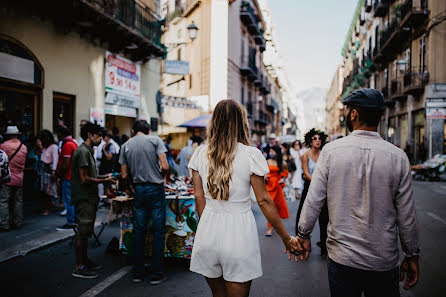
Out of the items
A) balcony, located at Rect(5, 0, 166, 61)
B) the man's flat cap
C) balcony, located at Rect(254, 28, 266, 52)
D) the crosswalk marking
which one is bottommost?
the crosswalk marking

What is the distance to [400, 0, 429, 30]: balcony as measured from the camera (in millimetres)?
22091

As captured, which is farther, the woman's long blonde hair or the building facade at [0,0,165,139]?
the building facade at [0,0,165,139]

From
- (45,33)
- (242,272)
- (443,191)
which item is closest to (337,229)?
(242,272)

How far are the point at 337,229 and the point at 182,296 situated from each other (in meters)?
2.47

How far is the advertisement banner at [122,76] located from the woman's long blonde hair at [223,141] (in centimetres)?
1117

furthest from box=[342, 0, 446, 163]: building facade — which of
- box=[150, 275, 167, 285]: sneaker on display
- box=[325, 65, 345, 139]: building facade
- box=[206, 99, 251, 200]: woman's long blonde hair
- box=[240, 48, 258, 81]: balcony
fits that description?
box=[325, 65, 345, 139]: building facade

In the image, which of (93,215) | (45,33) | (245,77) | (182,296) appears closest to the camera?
(182,296)

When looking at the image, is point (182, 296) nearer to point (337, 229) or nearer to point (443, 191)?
point (337, 229)

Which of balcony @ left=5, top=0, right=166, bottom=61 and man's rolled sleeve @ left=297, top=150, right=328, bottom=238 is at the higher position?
balcony @ left=5, top=0, right=166, bottom=61

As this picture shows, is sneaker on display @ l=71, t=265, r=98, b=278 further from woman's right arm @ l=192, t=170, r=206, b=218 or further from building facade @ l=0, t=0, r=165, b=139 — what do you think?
building facade @ l=0, t=0, r=165, b=139

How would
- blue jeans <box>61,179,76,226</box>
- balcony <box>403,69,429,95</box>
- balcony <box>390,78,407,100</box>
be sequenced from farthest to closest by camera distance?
balcony <box>390,78,407,100</box>
balcony <box>403,69,429,95</box>
blue jeans <box>61,179,76,226</box>

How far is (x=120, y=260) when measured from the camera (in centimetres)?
561

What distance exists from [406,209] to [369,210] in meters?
0.22

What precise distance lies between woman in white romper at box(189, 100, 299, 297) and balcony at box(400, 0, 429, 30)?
2366 cm
